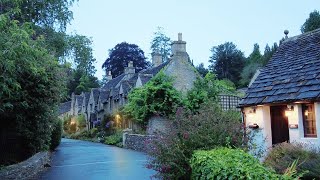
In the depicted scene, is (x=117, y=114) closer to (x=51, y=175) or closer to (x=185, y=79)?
(x=185, y=79)

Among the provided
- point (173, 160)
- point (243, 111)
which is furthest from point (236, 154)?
point (243, 111)

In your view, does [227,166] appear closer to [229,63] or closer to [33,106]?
[33,106]

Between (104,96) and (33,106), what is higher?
(104,96)

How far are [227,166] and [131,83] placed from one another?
118ft

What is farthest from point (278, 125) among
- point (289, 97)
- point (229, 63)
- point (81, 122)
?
point (229, 63)

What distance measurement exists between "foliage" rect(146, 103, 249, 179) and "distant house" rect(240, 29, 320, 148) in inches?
115

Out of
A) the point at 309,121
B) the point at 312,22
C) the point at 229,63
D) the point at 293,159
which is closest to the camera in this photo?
the point at 293,159

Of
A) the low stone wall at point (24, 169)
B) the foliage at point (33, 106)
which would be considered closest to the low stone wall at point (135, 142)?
the foliage at point (33, 106)

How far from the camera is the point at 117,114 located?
4322cm

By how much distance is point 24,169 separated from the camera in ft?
44.6

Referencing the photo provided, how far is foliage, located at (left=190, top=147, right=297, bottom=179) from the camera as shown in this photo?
5.88 m

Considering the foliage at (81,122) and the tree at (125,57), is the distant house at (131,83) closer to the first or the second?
the foliage at (81,122)

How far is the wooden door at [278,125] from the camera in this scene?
1562 centimetres

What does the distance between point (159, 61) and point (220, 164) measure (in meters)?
36.9
